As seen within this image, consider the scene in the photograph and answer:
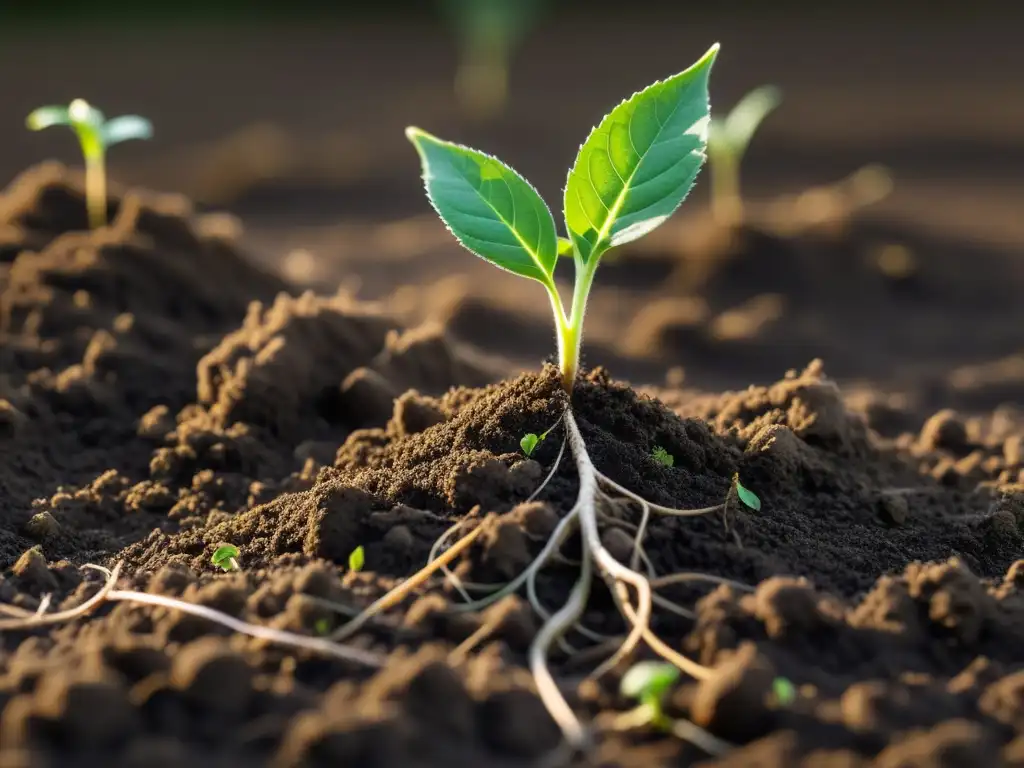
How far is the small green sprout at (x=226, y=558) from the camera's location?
1.91 metres

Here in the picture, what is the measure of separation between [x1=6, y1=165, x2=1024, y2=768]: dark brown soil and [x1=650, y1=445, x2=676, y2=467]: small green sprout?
2 centimetres

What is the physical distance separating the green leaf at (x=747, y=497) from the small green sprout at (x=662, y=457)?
109mm

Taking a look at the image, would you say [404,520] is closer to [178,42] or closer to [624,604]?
[624,604]

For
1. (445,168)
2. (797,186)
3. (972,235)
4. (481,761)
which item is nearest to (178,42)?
(797,186)

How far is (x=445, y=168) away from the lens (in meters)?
1.91

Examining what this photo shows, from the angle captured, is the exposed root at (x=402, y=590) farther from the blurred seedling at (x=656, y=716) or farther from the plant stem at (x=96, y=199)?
the plant stem at (x=96, y=199)

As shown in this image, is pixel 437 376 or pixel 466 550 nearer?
pixel 466 550

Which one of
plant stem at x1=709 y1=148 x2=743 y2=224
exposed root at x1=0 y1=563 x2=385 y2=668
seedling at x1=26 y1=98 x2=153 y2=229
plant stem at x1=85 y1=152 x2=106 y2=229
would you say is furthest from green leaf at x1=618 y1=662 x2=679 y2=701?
plant stem at x1=709 y1=148 x2=743 y2=224

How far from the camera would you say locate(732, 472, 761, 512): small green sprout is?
73.8 inches

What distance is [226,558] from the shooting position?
1934mm

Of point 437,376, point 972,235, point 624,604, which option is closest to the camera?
point 624,604

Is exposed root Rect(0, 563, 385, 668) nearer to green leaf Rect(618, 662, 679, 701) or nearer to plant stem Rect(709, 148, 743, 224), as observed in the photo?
green leaf Rect(618, 662, 679, 701)

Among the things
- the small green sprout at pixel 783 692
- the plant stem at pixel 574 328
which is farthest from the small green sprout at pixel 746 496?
the small green sprout at pixel 783 692

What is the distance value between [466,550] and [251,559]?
43 cm
